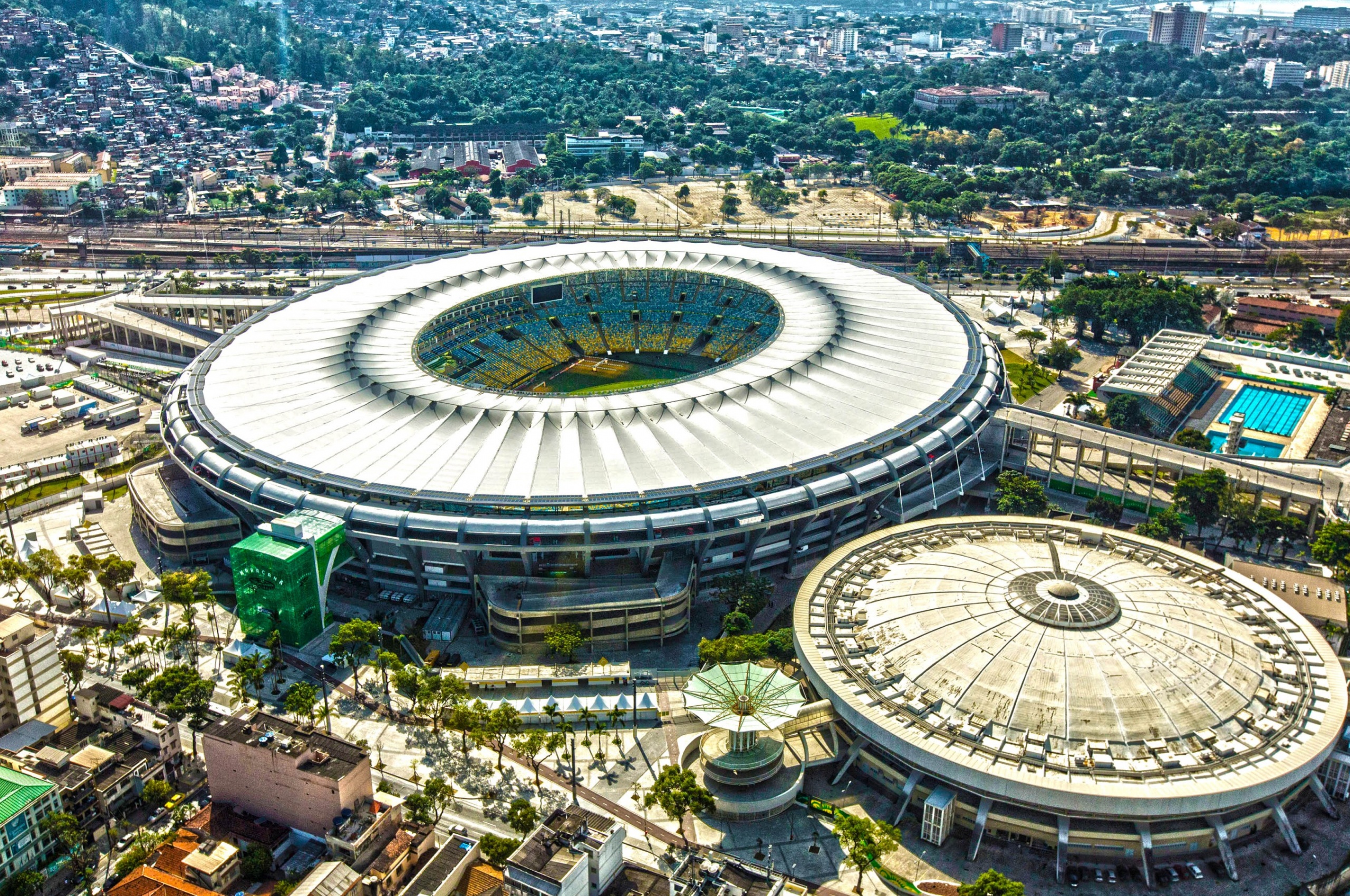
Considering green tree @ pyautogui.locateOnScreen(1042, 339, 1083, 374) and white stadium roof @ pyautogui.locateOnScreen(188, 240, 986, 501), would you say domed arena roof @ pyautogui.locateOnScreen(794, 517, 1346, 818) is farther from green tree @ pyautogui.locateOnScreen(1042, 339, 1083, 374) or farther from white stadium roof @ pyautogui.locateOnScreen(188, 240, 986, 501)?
green tree @ pyautogui.locateOnScreen(1042, 339, 1083, 374)

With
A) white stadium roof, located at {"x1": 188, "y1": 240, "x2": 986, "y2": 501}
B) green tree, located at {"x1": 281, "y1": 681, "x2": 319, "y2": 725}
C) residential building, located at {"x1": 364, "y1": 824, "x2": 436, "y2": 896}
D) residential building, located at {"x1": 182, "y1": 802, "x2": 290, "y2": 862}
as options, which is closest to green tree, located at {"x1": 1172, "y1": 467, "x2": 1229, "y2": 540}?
white stadium roof, located at {"x1": 188, "y1": 240, "x2": 986, "y2": 501}

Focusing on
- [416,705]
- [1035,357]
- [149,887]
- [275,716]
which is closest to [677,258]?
[1035,357]

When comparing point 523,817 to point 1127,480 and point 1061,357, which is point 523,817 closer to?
point 1127,480

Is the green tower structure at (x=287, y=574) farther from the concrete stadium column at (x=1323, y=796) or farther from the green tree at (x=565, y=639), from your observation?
the concrete stadium column at (x=1323, y=796)

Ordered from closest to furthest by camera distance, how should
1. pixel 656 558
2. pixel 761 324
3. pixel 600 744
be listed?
pixel 600 744 < pixel 656 558 < pixel 761 324

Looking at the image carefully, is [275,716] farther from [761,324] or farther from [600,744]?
[761,324]

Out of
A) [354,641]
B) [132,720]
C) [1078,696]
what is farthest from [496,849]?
[1078,696]

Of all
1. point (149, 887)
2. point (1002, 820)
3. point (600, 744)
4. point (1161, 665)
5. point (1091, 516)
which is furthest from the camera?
point (1091, 516)
